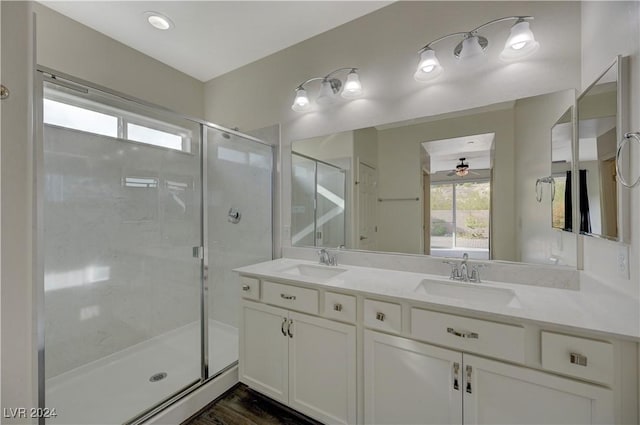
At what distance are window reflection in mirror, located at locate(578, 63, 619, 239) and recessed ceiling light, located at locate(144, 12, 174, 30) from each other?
8.83 feet

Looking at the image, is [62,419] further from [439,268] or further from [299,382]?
[439,268]

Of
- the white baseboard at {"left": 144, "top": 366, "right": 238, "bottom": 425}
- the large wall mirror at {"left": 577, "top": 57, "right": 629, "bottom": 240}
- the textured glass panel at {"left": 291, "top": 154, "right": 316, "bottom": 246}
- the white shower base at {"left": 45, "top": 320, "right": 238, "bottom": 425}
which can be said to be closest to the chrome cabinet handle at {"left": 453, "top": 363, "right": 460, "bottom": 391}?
the large wall mirror at {"left": 577, "top": 57, "right": 629, "bottom": 240}

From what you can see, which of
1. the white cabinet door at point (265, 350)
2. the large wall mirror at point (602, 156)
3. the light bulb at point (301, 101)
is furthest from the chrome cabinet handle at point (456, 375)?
the light bulb at point (301, 101)

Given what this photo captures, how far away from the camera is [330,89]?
2.04m

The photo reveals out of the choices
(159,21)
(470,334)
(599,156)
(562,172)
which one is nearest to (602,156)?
(599,156)

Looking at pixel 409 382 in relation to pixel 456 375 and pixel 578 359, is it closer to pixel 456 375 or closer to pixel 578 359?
pixel 456 375

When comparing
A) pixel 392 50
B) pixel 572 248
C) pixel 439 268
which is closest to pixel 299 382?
pixel 439 268

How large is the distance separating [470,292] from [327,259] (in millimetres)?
967

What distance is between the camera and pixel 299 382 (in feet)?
5.15

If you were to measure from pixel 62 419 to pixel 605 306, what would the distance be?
290 centimetres

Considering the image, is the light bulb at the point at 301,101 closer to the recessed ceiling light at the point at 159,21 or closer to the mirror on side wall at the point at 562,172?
the recessed ceiling light at the point at 159,21

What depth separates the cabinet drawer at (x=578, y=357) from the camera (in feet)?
2.93

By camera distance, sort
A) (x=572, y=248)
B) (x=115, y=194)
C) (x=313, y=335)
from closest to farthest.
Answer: (x=572, y=248)
(x=313, y=335)
(x=115, y=194)

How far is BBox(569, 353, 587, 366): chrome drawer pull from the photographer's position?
92cm
